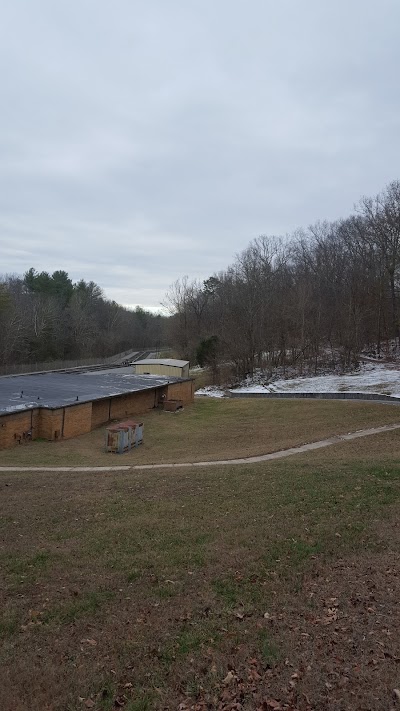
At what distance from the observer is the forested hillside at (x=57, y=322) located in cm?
5884

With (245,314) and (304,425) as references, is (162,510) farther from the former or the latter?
(245,314)

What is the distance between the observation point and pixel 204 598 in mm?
5617

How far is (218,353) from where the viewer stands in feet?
159

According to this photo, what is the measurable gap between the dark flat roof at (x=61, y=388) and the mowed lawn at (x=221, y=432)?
5.99ft

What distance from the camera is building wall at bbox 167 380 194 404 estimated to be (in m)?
31.9

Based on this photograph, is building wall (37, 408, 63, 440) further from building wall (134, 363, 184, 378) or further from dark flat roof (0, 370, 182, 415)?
building wall (134, 363, 184, 378)

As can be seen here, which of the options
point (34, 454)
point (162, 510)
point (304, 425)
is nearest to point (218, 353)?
point (304, 425)

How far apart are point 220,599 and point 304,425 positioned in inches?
718

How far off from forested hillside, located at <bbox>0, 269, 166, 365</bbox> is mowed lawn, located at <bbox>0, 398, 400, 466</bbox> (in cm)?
3453

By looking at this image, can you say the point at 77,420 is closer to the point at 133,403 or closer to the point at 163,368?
the point at 133,403

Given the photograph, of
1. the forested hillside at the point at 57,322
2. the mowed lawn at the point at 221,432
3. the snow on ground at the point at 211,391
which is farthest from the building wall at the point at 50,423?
the forested hillside at the point at 57,322

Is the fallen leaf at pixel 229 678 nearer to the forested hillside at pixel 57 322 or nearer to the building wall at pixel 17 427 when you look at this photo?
the building wall at pixel 17 427

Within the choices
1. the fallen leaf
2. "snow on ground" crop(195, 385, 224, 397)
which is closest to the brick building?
"snow on ground" crop(195, 385, 224, 397)

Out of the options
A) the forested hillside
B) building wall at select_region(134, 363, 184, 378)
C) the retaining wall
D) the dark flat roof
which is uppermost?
the forested hillside
